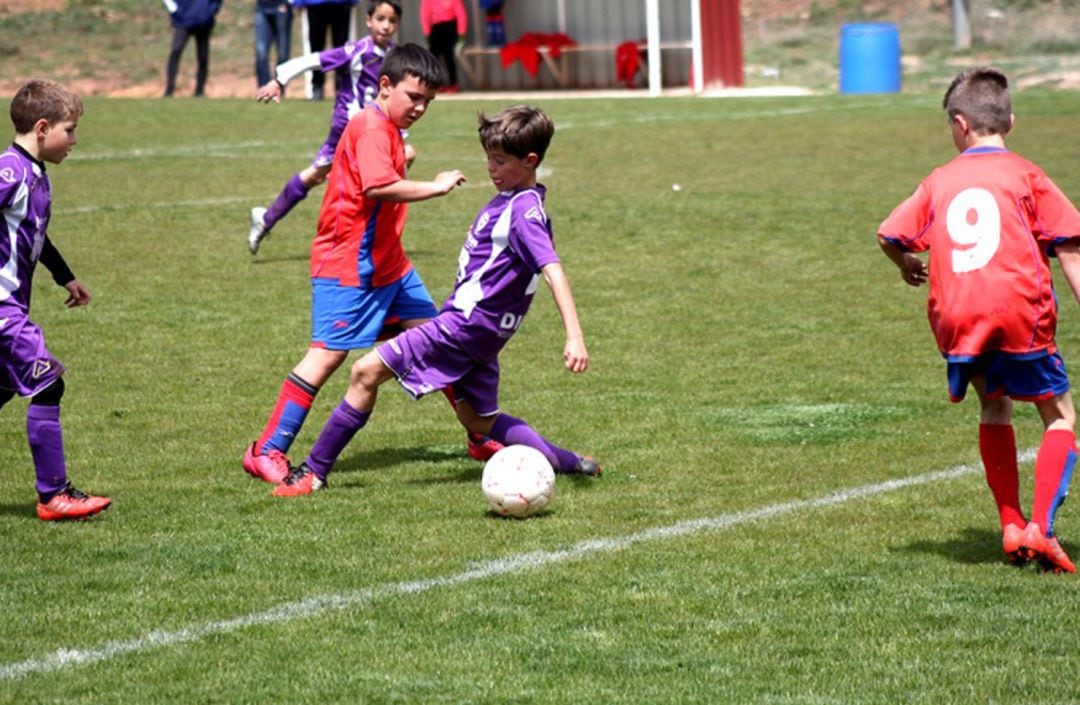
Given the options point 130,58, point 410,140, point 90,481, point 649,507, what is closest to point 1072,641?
point 649,507

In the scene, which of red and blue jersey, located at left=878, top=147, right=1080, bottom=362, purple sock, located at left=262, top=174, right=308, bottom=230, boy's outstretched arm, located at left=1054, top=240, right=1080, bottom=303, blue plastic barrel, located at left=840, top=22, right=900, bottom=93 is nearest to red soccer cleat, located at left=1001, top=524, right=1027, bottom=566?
red and blue jersey, located at left=878, top=147, right=1080, bottom=362

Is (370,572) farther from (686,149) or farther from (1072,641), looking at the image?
(686,149)

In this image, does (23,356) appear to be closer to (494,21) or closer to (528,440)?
(528,440)

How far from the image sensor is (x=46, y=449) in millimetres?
6363

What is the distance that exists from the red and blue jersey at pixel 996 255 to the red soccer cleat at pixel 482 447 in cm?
226

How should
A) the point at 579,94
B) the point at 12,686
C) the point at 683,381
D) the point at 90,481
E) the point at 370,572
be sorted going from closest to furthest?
the point at 12,686 < the point at 370,572 < the point at 90,481 < the point at 683,381 < the point at 579,94

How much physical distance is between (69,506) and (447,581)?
161cm

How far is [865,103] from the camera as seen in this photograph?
25312 millimetres

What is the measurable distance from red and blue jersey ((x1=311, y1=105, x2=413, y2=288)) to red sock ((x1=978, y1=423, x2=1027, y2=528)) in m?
2.57

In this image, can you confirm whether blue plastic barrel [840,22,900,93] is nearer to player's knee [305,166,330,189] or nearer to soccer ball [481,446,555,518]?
player's knee [305,166,330,189]

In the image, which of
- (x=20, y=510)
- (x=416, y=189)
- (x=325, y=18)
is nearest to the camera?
(x=20, y=510)

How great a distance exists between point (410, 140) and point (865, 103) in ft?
24.3

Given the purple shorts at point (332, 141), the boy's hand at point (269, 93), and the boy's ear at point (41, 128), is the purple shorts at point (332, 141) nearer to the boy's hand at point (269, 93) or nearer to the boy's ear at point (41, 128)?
the boy's hand at point (269, 93)

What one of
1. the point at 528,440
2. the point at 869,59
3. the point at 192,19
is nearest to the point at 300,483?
the point at 528,440
